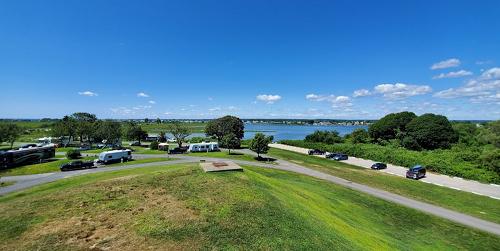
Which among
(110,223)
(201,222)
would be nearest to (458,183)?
(201,222)


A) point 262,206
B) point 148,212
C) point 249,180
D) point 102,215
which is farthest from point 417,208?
point 102,215

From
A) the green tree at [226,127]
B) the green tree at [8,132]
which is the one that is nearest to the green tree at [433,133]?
the green tree at [226,127]

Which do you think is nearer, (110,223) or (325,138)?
(110,223)

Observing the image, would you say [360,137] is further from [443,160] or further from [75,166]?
[75,166]

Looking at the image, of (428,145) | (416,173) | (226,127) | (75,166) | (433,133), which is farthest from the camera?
(226,127)

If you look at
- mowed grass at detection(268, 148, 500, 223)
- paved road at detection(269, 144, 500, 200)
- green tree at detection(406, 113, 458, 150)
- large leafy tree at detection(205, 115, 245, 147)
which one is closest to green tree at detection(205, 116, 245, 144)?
large leafy tree at detection(205, 115, 245, 147)

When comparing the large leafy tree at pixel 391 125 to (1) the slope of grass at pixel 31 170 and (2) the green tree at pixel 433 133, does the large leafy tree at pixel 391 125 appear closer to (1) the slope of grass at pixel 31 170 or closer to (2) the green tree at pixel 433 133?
(2) the green tree at pixel 433 133

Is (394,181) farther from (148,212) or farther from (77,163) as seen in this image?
(77,163)
